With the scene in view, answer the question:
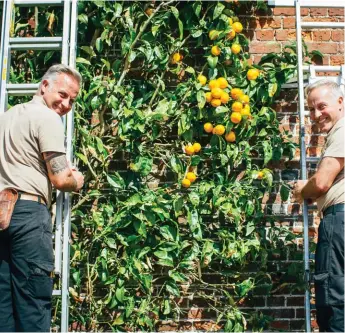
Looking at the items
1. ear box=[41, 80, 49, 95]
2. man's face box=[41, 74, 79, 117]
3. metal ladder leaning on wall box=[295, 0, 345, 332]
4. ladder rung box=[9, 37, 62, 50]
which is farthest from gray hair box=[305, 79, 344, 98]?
ladder rung box=[9, 37, 62, 50]

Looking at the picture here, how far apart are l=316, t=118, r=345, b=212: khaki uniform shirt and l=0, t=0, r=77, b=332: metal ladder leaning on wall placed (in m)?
1.34

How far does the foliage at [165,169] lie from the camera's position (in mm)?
4164

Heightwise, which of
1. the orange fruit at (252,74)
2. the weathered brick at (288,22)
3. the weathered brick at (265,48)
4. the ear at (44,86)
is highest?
the weathered brick at (288,22)

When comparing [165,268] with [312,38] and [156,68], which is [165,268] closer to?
[156,68]

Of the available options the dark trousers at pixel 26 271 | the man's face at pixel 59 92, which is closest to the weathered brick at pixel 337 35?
the man's face at pixel 59 92

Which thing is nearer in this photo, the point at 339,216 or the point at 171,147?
the point at 339,216

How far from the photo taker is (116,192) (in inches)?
170

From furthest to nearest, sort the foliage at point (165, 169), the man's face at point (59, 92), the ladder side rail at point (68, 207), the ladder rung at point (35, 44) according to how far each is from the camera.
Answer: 1. the foliage at point (165, 169)
2. the ladder rung at point (35, 44)
3. the ladder side rail at point (68, 207)
4. the man's face at point (59, 92)

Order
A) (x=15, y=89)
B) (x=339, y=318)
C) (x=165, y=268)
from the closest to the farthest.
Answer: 1. (x=339, y=318)
2. (x=15, y=89)
3. (x=165, y=268)

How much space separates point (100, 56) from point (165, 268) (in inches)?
54.9

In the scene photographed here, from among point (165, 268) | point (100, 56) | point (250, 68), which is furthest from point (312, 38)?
point (165, 268)

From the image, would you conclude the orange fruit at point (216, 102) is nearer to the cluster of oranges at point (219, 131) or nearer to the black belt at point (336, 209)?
the cluster of oranges at point (219, 131)

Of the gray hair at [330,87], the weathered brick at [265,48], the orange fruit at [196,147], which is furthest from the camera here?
the weathered brick at [265,48]

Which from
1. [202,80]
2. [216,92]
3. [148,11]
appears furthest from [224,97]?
[148,11]
